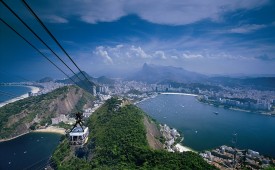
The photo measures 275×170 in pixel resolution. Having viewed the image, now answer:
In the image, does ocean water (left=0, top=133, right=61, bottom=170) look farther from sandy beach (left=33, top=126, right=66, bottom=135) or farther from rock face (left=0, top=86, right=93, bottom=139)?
rock face (left=0, top=86, right=93, bottom=139)

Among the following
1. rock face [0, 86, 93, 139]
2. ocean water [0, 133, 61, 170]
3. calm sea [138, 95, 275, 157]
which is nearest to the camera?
ocean water [0, 133, 61, 170]

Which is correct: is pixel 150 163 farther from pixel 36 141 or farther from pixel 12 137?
pixel 12 137

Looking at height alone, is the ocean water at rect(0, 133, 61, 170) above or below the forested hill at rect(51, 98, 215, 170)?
below

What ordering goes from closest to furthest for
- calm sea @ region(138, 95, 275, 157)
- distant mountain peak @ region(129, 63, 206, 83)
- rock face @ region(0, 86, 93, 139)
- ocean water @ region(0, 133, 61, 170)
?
ocean water @ region(0, 133, 61, 170) < calm sea @ region(138, 95, 275, 157) < rock face @ region(0, 86, 93, 139) < distant mountain peak @ region(129, 63, 206, 83)

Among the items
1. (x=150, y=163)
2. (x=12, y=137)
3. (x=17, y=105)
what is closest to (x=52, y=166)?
(x=150, y=163)

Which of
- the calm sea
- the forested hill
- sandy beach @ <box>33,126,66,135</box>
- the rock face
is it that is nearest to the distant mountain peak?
the calm sea

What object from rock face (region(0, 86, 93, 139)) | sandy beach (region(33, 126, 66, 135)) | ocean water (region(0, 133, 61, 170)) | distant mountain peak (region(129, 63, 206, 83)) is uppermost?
distant mountain peak (region(129, 63, 206, 83))

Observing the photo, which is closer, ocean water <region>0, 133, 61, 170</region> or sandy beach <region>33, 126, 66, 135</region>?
ocean water <region>0, 133, 61, 170</region>
